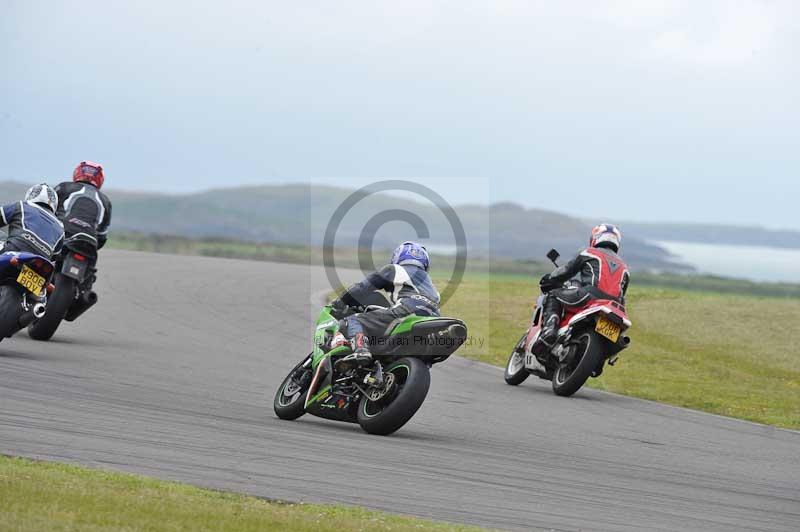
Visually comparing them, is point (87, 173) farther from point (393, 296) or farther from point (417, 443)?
point (417, 443)

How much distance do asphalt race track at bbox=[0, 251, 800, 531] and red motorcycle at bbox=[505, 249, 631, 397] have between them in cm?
32

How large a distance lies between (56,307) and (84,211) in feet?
4.28

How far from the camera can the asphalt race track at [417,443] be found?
7793mm

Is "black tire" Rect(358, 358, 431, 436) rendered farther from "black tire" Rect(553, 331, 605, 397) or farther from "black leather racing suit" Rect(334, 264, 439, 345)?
"black tire" Rect(553, 331, 605, 397)

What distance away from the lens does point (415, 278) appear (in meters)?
10.7

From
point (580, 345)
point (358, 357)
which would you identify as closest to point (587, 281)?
point (580, 345)

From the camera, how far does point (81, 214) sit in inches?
614

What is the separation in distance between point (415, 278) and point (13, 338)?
254 inches

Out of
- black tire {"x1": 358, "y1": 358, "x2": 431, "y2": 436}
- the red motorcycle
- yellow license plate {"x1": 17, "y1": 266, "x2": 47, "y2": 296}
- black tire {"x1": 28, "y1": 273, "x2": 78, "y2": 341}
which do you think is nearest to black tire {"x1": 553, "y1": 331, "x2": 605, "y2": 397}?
the red motorcycle

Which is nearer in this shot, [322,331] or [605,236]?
[322,331]

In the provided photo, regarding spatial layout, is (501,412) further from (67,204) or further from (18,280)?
(67,204)

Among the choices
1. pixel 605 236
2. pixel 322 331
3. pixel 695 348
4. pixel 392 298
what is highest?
pixel 605 236

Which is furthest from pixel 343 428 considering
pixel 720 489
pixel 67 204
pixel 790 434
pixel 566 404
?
pixel 67 204

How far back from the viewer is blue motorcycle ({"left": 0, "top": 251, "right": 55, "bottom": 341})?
12461 mm
